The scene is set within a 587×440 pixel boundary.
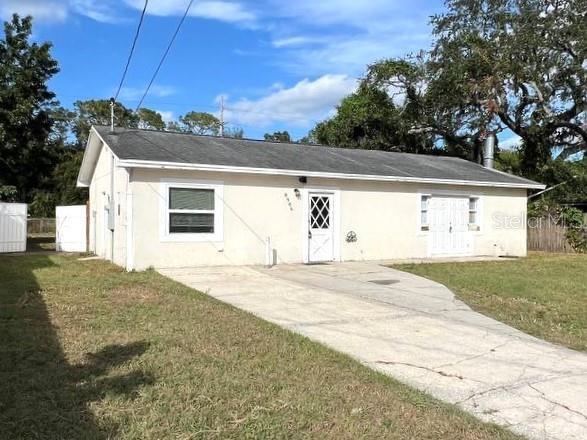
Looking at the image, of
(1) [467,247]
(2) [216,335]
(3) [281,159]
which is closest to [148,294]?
(2) [216,335]

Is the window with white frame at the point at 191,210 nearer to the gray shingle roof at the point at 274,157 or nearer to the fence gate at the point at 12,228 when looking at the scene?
the gray shingle roof at the point at 274,157

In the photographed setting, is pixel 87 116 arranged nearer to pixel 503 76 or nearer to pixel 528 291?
pixel 503 76

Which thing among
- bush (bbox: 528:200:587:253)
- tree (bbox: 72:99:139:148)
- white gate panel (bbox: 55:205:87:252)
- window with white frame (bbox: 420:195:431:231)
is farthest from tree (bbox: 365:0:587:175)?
tree (bbox: 72:99:139:148)

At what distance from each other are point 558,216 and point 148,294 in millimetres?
17914

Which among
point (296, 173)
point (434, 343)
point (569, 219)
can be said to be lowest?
point (434, 343)

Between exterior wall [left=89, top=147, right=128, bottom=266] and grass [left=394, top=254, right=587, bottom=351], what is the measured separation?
7255mm

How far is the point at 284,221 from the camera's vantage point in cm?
1536

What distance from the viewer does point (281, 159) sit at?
1644 centimetres

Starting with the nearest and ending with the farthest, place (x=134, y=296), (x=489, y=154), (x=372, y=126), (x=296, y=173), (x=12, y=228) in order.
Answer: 1. (x=134, y=296)
2. (x=296, y=173)
3. (x=12, y=228)
4. (x=489, y=154)
5. (x=372, y=126)

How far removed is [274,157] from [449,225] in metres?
6.26

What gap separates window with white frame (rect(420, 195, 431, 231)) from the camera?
17938mm

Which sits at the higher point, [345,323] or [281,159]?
[281,159]

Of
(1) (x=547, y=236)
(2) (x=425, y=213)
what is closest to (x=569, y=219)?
(1) (x=547, y=236)

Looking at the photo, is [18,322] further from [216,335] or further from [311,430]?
[311,430]
